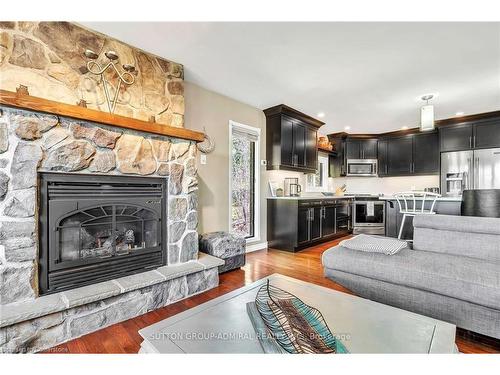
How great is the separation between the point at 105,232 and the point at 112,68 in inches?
59.1

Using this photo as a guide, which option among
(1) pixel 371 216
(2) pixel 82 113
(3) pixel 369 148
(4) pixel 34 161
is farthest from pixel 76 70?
(3) pixel 369 148

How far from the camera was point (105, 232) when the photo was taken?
2088 mm

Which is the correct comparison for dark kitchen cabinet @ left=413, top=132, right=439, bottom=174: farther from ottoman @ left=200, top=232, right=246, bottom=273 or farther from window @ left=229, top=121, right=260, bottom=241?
ottoman @ left=200, top=232, right=246, bottom=273

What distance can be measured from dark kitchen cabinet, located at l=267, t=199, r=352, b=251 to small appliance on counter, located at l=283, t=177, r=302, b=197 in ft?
1.60

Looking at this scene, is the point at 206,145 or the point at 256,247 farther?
the point at 256,247

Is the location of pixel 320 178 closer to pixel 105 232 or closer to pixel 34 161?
pixel 105 232

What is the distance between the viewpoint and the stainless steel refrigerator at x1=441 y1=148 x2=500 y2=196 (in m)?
4.25

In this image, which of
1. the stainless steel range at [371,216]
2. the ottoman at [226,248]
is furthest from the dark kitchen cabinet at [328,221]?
the ottoman at [226,248]

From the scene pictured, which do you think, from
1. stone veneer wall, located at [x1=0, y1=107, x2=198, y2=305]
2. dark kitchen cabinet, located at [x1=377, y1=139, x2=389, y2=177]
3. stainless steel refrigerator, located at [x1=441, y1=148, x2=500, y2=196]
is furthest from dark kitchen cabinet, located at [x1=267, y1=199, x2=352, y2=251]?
stainless steel refrigerator, located at [x1=441, y1=148, x2=500, y2=196]

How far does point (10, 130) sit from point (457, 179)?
6347 millimetres

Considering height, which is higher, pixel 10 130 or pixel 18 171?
pixel 10 130
